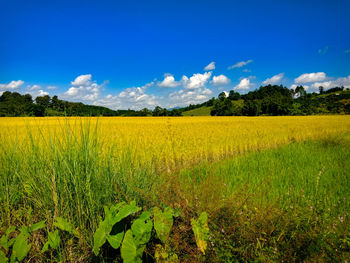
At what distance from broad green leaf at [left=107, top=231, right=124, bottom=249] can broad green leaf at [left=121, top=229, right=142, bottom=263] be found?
0.07 meters

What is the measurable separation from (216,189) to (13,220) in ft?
8.84

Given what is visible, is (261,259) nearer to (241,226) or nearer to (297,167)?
(241,226)

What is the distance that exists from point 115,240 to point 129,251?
0.53 ft

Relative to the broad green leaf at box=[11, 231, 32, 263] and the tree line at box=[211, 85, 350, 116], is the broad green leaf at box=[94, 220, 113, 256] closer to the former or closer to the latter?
the broad green leaf at box=[11, 231, 32, 263]

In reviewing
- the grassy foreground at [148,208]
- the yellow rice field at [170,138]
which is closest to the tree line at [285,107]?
the yellow rice field at [170,138]

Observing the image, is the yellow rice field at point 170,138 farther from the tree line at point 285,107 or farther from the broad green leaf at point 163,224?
the tree line at point 285,107

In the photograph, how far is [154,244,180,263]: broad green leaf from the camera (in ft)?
5.79

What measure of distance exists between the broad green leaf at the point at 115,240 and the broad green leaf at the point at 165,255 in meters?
0.38

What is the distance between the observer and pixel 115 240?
1.67 metres

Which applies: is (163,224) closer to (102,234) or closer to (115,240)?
(115,240)

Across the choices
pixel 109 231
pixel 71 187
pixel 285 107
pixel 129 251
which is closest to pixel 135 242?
pixel 129 251

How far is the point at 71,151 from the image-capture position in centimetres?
262

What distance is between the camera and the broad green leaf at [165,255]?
1766 millimetres

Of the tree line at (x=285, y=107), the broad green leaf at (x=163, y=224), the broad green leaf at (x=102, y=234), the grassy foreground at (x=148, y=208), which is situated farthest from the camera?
the tree line at (x=285, y=107)
